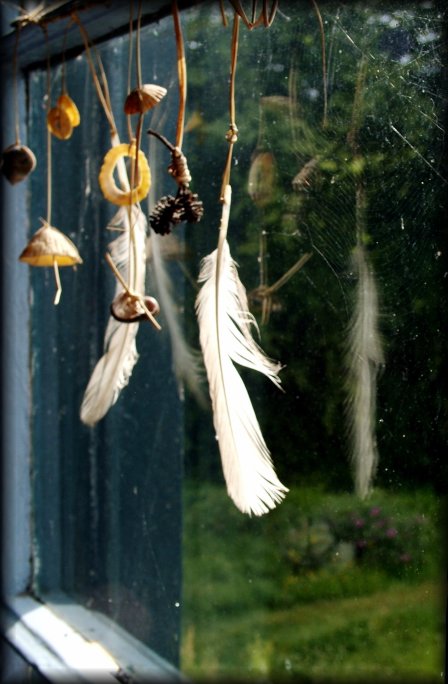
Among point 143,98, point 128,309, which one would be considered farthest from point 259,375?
point 143,98

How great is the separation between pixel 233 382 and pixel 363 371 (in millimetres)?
147

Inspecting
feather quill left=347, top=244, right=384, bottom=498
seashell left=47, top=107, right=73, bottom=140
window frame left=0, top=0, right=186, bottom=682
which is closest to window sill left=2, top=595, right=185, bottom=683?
window frame left=0, top=0, right=186, bottom=682

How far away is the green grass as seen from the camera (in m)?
0.81

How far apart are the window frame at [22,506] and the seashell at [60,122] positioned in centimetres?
21

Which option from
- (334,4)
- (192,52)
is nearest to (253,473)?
(334,4)

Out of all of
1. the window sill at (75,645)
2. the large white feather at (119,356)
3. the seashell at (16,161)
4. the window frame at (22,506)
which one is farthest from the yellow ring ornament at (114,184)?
the window sill at (75,645)

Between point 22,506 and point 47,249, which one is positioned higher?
point 47,249

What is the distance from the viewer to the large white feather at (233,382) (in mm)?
733

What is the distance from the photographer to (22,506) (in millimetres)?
1396

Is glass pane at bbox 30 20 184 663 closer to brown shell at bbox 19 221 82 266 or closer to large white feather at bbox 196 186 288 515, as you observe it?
brown shell at bbox 19 221 82 266

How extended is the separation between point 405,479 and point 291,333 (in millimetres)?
222

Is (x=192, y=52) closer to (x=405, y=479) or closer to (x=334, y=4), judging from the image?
(x=334, y=4)

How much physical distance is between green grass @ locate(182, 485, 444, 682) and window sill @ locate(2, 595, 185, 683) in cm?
7

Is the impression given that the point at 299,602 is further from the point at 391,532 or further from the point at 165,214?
the point at 165,214
